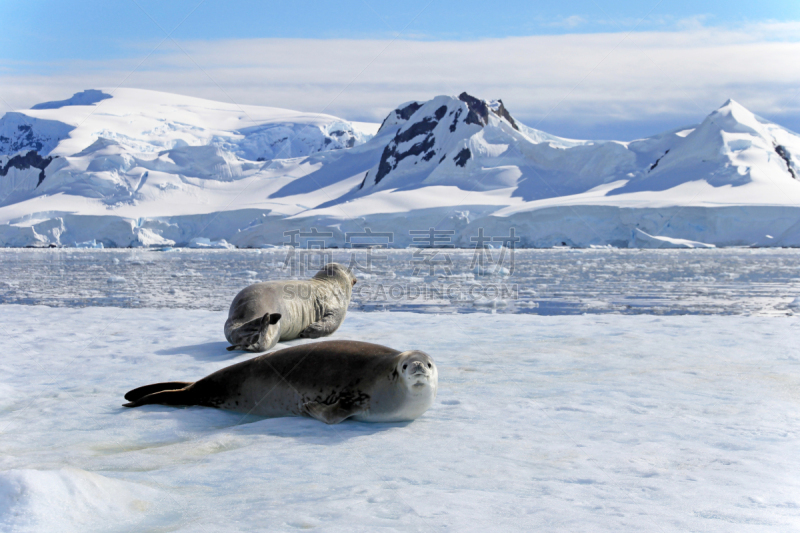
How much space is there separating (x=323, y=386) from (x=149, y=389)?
0.99 metres

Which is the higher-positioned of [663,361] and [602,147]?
[602,147]

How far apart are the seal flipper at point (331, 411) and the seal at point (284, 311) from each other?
167cm

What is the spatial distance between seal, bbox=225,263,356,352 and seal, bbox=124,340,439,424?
4.32ft

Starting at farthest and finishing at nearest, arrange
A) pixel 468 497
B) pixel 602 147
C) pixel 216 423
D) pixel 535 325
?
pixel 602 147 < pixel 535 325 < pixel 216 423 < pixel 468 497

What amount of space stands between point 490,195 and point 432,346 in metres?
61.0


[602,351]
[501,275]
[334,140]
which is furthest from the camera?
[334,140]

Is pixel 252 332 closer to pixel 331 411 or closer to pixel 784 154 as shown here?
pixel 331 411

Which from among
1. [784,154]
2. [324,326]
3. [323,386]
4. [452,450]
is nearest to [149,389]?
[323,386]

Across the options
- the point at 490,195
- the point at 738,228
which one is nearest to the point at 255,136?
the point at 490,195

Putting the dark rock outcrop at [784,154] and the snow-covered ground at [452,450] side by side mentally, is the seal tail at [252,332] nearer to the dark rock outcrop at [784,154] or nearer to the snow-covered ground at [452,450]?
the snow-covered ground at [452,450]

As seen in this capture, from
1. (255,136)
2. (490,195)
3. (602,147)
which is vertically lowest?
(490,195)

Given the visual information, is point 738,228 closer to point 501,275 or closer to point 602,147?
point 602,147

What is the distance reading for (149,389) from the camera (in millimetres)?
3326

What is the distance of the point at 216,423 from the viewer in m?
2.97
